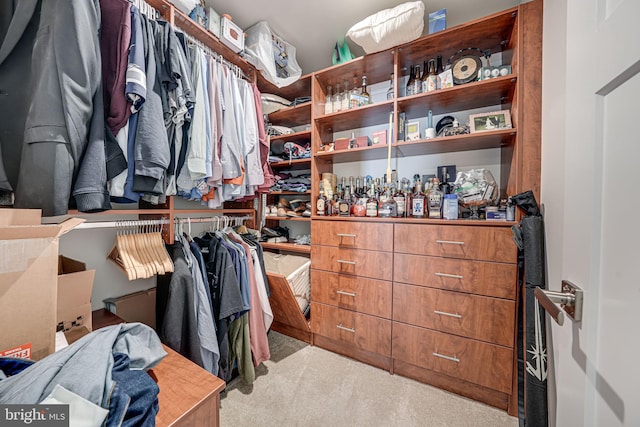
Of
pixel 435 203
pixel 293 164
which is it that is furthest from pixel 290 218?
pixel 435 203

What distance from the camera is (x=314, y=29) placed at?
69.1 inches

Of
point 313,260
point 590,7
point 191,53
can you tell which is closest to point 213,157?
point 191,53

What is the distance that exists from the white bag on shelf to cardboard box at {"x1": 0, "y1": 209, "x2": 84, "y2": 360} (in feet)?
5.29

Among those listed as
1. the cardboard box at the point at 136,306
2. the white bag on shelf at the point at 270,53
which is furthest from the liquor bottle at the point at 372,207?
the cardboard box at the point at 136,306

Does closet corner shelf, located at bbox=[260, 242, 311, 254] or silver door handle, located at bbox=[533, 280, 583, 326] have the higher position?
silver door handle, located at bbox=[533, 280, 583, 326]

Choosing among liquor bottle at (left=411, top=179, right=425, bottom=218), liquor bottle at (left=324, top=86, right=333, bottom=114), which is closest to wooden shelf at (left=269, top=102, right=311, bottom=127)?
liquor bottle at (left=324, top=86, right=333, bottom=114)

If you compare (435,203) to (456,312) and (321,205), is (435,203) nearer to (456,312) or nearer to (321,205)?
(456,312)

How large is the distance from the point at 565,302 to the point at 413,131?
134cm

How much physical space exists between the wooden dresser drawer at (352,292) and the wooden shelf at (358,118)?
1247 mm

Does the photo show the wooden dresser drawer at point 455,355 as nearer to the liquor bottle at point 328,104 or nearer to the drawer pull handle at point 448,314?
the drawer pull handle at point 448,314

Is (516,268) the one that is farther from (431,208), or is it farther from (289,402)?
(289,402)

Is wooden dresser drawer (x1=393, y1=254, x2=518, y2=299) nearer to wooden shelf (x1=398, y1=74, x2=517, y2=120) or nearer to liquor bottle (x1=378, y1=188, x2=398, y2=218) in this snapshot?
liquor bottle (x1=378, y1=188, x2=398, y2=218)

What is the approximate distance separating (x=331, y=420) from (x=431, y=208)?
1.36m

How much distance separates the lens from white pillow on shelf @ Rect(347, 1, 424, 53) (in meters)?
1.32
